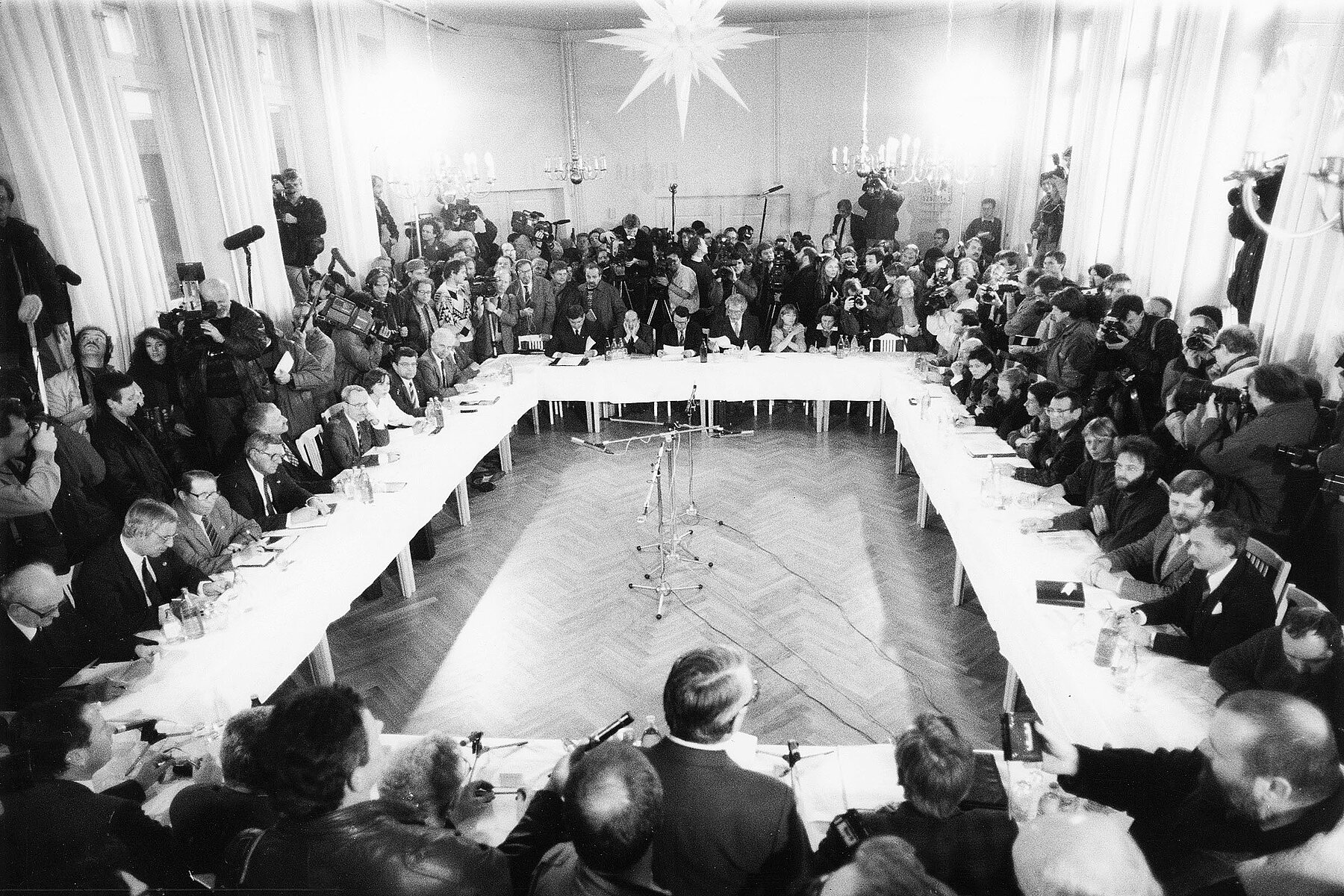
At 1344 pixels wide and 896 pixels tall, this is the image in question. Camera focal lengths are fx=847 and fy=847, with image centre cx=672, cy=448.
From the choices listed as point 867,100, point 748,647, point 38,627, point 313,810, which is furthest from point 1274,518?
point 867,100

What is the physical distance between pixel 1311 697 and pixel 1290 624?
24cm

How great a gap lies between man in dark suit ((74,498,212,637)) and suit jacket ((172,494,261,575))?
22 cm

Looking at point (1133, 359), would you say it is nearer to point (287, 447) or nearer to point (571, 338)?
point (571, 338)

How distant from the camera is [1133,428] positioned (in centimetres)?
491

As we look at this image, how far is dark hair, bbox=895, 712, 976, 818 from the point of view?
6.26 feet

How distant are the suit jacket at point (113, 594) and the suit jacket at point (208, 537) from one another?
257 mm

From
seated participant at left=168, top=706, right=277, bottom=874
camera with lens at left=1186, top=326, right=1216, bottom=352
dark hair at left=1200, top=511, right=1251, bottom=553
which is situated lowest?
seated participant at left=168, top=706, right=277, bottom=874

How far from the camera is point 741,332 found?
7750mm

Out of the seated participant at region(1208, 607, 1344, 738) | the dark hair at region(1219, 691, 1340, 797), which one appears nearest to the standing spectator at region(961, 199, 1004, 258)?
the seated participant at region(1208, 607, 1344, 738)

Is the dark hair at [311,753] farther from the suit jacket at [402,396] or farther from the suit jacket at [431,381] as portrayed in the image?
the suit jacket at [431,381]

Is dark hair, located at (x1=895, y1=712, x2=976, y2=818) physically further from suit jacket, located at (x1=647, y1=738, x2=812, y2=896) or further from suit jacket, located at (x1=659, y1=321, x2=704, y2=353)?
suit jacket, located at (x1=659, y1=321, x2=704, y2=353)

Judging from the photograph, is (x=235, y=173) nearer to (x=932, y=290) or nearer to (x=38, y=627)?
(x=38, y=627)

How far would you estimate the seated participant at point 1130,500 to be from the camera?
3.66 meters

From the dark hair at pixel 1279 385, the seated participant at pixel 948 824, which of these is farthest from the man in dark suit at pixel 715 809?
the dark hair at pixel 1279 385
